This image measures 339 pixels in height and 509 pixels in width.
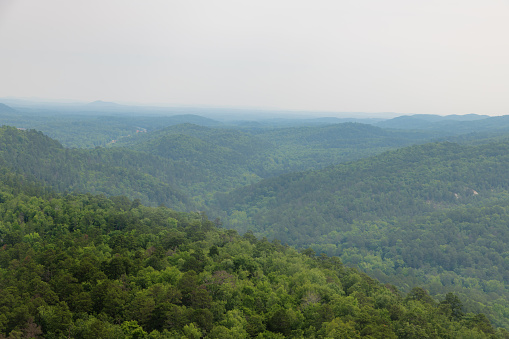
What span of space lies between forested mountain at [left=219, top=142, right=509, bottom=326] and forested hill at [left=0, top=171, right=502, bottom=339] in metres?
49.5

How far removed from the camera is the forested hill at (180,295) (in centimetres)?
3544

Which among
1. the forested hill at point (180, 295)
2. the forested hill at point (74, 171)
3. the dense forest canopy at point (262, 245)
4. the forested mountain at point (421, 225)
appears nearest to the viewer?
the forested hill at point (180, 295)

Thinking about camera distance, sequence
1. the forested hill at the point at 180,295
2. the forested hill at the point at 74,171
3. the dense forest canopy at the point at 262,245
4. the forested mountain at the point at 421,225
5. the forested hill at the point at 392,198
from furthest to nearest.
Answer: the forested hill at the point at 392,198
the forested hill at the point at 74,171
the forested mountain at the point at 421,225
the dense forest canopy at the point at 262,245
the forested hill at the point at 180,295

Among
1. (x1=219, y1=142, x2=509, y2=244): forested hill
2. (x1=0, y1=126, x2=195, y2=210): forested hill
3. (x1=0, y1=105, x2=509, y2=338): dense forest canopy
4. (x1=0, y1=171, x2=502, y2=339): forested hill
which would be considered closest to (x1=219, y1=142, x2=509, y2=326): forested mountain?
(x1=219, y1=142, x2=509, y2=244): forested hill

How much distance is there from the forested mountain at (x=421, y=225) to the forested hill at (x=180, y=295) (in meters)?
49.5

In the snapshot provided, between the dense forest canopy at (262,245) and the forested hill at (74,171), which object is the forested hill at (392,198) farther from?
the forested hill at (74,171)

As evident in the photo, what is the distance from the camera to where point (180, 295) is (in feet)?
134

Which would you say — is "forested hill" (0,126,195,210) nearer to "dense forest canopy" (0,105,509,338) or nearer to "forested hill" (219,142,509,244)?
"dense forest canopy" (0,105,509,338)

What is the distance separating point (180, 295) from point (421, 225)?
445ft

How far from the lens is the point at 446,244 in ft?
433

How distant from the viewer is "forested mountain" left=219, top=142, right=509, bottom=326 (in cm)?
11512

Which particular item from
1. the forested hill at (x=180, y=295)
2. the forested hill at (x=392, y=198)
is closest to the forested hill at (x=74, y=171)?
the forested hill at (x=392, y=198)

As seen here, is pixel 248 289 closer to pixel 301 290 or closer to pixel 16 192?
pixel 301 290

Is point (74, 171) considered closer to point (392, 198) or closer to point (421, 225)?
point (421, 225)
